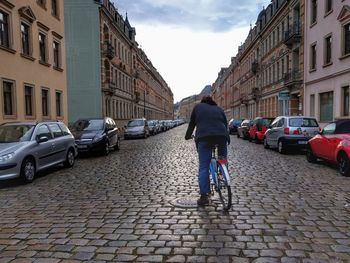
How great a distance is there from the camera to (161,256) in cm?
407

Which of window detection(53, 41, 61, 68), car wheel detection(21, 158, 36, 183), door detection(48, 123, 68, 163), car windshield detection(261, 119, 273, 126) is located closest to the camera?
car wheel detection(21, 158, 36, 183)

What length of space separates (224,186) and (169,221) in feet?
4.18

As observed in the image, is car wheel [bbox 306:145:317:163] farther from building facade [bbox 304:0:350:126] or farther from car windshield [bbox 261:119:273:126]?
building facade [bbox 304:0:350:126]

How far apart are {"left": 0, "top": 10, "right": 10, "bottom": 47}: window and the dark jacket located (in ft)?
49.2

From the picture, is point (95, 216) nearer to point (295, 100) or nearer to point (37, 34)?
point (37, 34)

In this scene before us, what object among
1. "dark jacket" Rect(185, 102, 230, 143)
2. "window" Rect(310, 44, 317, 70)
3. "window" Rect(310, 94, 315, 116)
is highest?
"window" Rect(310, 44, 317, 70)

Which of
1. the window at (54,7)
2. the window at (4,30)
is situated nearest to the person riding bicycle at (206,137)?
the window at (4,30)

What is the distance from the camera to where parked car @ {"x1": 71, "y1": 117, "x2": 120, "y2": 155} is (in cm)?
1510

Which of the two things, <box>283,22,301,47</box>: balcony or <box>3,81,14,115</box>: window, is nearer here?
<box>3,81,14,115</box>: window

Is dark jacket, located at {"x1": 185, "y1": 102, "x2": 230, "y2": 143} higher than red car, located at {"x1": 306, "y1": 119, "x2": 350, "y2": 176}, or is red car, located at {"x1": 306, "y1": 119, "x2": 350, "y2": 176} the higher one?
dark jacket, located at {"x1": 185, "y1": 102, "x2": 230, "y2": 143}

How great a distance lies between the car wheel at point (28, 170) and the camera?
8.90 metres

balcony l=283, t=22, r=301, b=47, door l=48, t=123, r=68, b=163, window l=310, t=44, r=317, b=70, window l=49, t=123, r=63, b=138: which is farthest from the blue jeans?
balcony l=283, t=22, r=301, b=47

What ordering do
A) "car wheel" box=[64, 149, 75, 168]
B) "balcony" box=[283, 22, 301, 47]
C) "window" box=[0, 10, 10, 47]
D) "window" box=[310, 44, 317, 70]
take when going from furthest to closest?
"balcony" box=[283, 22, 301, 47], "window" box=[310, 44, 317, 70], "window" box=[0, 10, 10, 47], "car wheel" box=[64, 149, 75, 168]

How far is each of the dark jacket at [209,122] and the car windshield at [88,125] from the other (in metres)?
10.6
